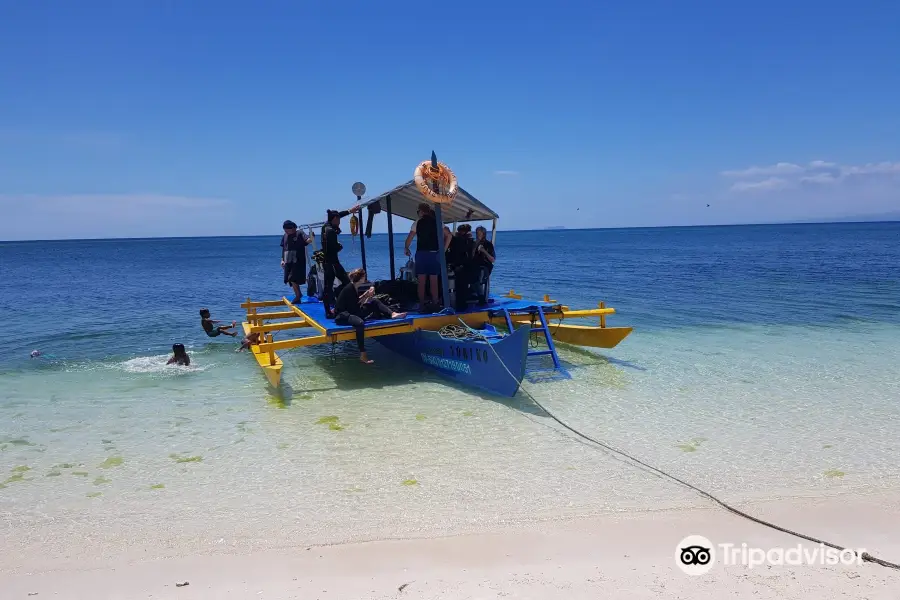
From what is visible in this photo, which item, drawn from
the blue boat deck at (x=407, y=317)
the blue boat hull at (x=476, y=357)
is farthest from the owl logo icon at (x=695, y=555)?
the blue boat deck at (x=407, y=317)

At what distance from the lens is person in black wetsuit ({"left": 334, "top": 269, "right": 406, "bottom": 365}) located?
29.0 ft

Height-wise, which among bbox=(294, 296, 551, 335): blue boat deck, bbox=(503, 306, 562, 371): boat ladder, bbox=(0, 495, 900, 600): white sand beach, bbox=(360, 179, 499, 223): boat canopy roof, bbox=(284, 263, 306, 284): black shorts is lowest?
bbox=(0, 495, 900, 600): white sand beach

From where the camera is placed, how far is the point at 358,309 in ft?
29.8

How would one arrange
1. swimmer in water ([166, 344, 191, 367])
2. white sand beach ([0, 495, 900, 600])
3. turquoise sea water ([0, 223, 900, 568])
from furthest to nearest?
swimmer in water ([166, 344, 191, 367]) → turquoise sea water ([0, 223, 900, 568]) → white sand beach ([0, 495, 900, 600])

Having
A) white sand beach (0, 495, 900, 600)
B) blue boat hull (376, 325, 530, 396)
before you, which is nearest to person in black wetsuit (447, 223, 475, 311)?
blue boat hull (376, 325, 530, 396)

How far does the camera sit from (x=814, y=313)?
1673cm

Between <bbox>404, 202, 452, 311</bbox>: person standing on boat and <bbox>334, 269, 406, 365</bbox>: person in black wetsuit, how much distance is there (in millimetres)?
807

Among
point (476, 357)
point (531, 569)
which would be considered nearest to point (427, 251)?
point (476, 357)

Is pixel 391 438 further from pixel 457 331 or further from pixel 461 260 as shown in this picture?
pixel 461 260

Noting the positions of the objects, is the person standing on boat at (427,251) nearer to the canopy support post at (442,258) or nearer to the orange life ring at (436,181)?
the canopy support post at (442,258)

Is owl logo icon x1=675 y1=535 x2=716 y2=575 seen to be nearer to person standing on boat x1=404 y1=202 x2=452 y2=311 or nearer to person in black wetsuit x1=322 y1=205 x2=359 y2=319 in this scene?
person standing on boat x1=404 y1=202 x2=452 y2=311

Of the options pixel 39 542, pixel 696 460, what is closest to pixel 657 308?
pixel 696 460

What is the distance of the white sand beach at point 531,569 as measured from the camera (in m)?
3.98

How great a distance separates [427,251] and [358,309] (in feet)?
5.15
